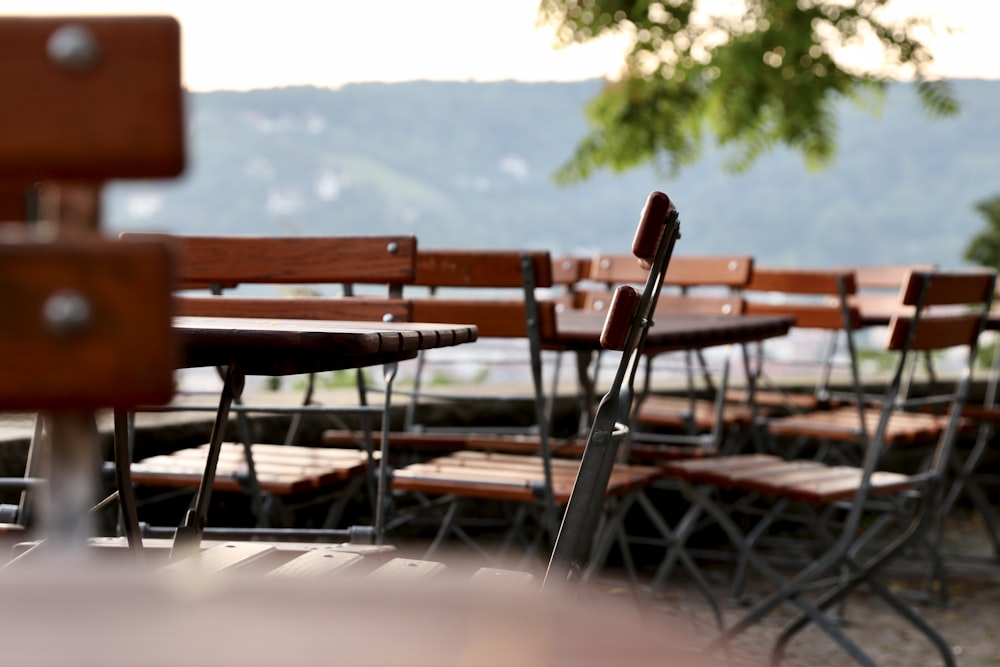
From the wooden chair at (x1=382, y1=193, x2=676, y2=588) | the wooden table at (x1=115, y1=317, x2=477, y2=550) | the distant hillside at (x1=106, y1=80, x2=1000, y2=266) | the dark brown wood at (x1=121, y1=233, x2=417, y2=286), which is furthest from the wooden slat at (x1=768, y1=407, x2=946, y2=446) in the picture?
the distant hillside at (x1=106, y1=80, x2=1000, y2=266)

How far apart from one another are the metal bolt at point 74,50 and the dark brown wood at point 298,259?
6.32 ft

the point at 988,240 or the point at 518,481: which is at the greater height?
the point at 988,240

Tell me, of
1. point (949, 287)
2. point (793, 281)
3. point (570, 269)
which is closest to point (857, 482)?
point (949, 287)

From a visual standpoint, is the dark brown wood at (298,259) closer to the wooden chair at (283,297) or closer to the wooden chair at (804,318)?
the wooden chair at (283,297)

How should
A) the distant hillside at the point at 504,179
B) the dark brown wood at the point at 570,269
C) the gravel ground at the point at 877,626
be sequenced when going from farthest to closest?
the distant hillside at the point at 504,179 < the dark brown wood at the point at 570,269 < the gravel ground at the point at 877,626

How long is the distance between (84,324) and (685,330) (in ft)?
8.41

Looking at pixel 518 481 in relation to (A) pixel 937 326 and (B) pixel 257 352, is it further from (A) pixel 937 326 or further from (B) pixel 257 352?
(B) pixel 257 352

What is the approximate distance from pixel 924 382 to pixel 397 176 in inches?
889

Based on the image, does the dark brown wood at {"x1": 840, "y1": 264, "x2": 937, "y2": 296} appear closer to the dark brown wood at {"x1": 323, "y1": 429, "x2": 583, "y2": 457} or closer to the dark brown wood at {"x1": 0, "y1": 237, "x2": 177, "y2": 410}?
the dark brown wood at {"x1": 323, "y1": 429, "x2": 583, "y2": 457}

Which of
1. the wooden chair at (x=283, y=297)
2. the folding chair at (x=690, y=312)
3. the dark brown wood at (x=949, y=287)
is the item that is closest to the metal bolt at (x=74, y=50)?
the wooden chair at (x=283, y=297)

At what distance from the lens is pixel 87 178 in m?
0.72

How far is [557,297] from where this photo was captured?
5262 millimetres

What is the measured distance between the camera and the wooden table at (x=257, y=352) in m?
1.58

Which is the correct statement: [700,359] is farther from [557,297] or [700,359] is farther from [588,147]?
A: [588,147]
